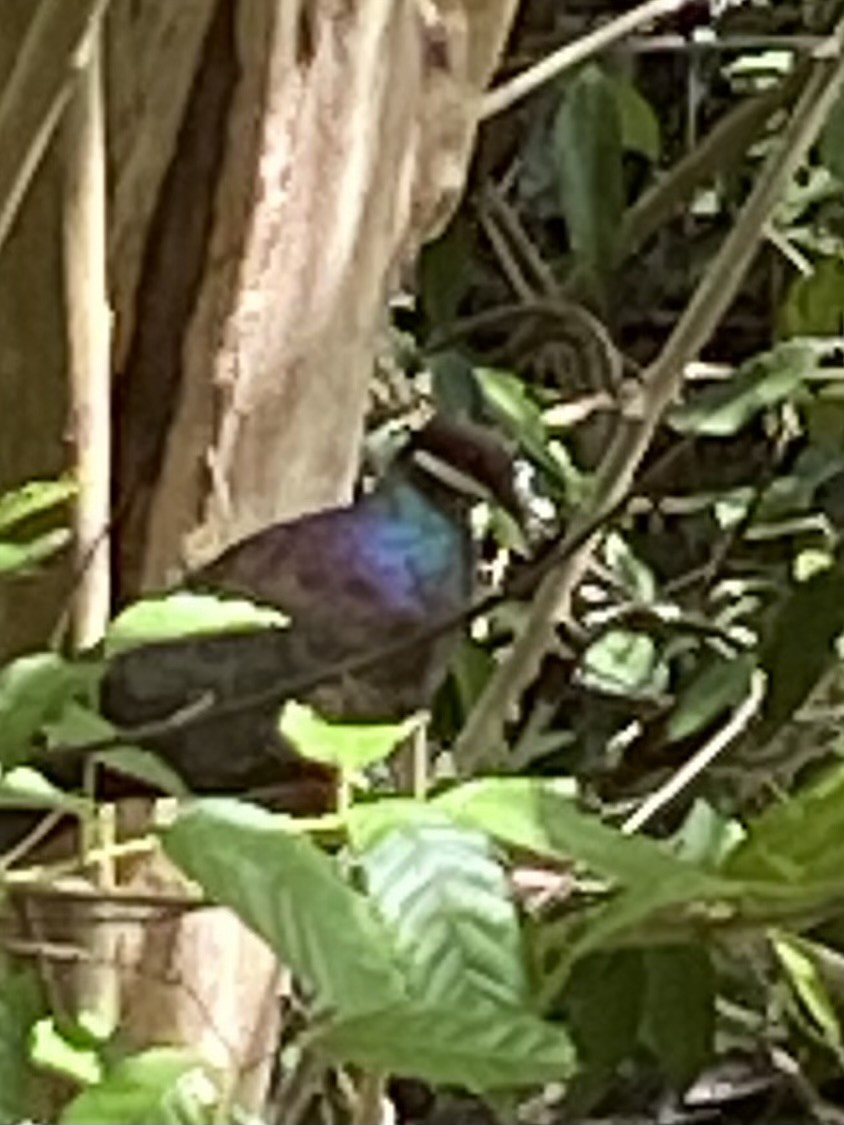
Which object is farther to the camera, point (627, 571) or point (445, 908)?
point (627, 571)

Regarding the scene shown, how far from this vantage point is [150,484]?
1.15m

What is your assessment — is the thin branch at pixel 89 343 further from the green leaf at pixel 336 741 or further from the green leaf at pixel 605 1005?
the green leaf at pixel 336 741

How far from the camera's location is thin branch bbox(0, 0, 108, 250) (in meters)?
0.78

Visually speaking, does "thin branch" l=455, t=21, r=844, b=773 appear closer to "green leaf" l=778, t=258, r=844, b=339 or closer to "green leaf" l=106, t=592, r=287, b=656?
"green leaf" l=778, t=258, r=844, b=339

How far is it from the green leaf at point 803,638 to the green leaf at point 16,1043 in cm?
80

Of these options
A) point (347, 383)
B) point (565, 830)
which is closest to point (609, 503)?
point (347, 383)

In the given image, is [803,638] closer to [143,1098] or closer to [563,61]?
[563,61]

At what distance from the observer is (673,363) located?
3.96 ft

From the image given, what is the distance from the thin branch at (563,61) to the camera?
128cm

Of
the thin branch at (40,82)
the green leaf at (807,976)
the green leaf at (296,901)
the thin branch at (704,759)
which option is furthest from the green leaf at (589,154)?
the green leaf at (296,901)

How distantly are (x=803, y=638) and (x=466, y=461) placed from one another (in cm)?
22

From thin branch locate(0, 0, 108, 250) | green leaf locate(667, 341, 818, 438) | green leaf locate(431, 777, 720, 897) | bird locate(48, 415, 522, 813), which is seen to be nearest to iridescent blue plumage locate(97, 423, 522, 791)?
bird locate(48, 415, 522, 813)

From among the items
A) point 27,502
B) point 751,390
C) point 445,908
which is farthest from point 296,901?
point 751,390

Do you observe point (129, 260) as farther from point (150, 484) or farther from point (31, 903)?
point (31, 903)
